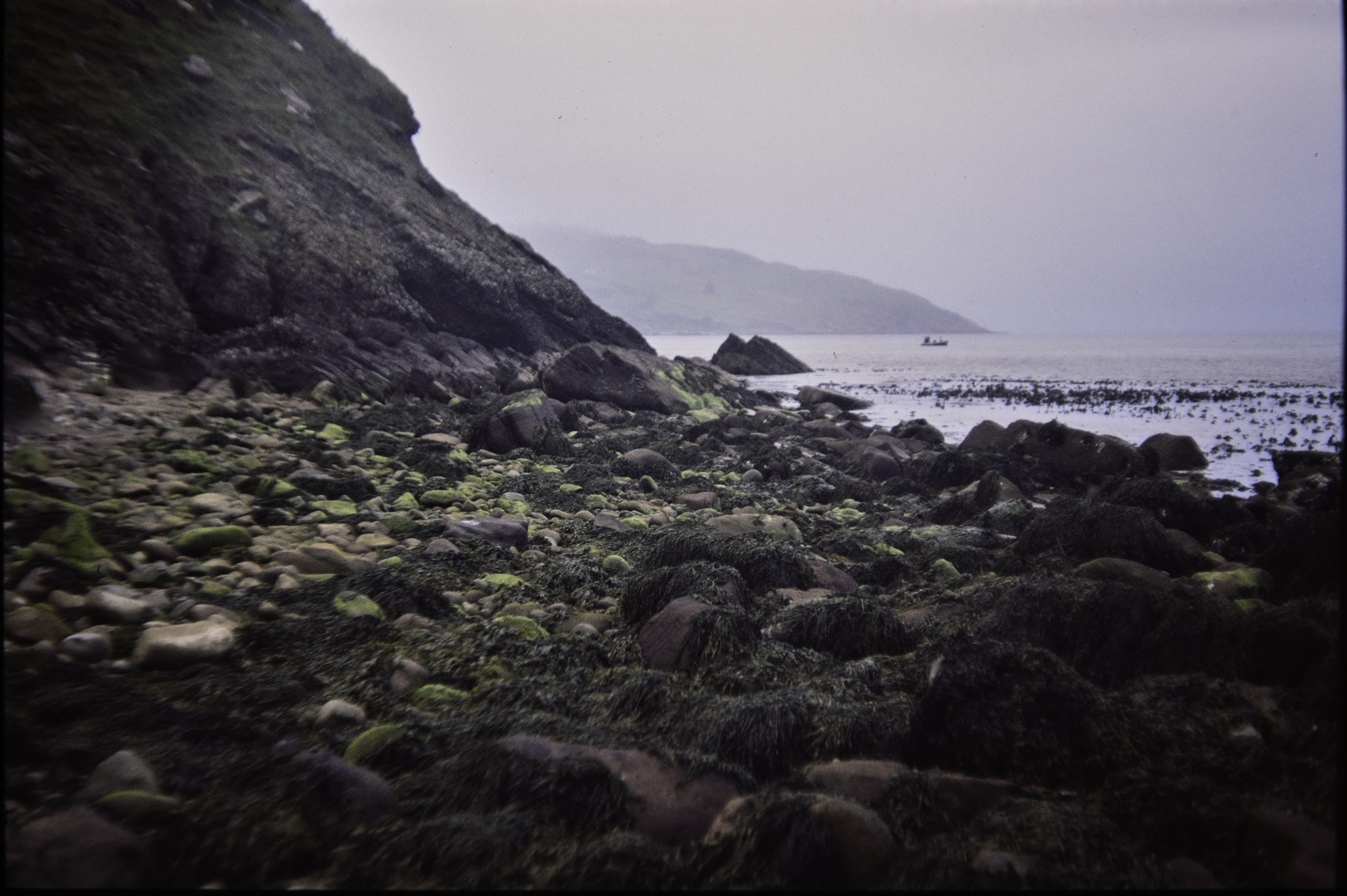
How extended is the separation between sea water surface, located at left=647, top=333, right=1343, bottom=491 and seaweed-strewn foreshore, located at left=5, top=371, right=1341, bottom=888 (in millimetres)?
5418

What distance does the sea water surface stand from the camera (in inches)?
500

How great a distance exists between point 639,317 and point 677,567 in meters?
181

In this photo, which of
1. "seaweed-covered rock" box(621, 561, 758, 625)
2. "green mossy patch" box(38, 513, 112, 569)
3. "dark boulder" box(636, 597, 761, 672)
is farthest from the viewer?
"seaweed-covered rock" box(621, 561, 758, 625)

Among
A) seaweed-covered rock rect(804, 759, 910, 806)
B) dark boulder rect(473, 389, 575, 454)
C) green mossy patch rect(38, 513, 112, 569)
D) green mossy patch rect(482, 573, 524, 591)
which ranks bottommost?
seaweed-covered rock rect(804, 759, 910, 806)

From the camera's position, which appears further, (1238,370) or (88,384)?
(1238,370)

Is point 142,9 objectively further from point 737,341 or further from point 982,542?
point 737,341

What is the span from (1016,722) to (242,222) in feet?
45.4

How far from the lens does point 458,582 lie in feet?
13.4

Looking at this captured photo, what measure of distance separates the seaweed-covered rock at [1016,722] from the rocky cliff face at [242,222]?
14.4ft

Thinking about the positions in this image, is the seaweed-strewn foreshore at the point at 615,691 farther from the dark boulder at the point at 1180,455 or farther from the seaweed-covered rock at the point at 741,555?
the dark boulder at the point at 1180,455

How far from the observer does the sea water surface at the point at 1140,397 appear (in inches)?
500

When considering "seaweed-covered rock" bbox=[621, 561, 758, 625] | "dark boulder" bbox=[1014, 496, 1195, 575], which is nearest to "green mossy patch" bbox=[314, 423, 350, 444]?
"seaweed-covered rock" bbox=[621, 561, 758, 625]

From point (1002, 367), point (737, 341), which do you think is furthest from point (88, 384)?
point (1002, 367)

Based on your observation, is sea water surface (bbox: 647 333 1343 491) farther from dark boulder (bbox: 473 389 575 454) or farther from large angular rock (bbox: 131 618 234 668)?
large angular rock (bbox: 131 618 234 668)
